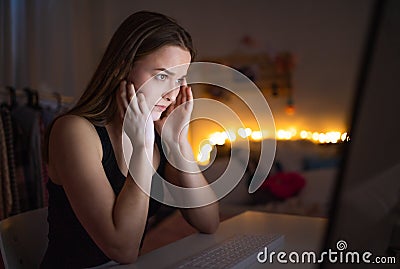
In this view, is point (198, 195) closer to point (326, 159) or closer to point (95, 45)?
point (95, 45)

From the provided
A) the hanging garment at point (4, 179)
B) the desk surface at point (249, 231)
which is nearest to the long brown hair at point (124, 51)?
the desk surface at point (249, 231)

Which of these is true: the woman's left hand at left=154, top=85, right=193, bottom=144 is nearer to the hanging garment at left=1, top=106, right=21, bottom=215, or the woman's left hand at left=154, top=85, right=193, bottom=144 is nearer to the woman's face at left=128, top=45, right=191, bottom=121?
the woman's face at left=128, top=45, right=191, bottom=121

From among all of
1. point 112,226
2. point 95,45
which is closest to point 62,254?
point 112,226

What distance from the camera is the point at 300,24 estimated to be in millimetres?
2830

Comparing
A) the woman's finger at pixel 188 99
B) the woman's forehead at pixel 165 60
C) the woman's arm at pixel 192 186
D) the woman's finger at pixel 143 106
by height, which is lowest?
the woman's arm at pixel 192 186

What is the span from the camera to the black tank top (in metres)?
0.61

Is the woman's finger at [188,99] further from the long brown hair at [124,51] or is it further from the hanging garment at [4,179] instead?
the hanging garment at [4,179]

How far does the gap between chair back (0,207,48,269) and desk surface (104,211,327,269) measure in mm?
173

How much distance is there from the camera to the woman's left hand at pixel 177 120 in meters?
0.78

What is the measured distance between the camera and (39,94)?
190 centimetres

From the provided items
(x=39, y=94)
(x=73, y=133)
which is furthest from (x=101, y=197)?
(x=39, y=94)

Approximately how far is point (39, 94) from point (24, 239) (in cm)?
137

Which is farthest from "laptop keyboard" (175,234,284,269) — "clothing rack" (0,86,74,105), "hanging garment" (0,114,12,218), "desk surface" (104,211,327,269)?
"clothing rack" (0,86,74,105)

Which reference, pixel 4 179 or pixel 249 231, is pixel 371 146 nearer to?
pixel 249 231
